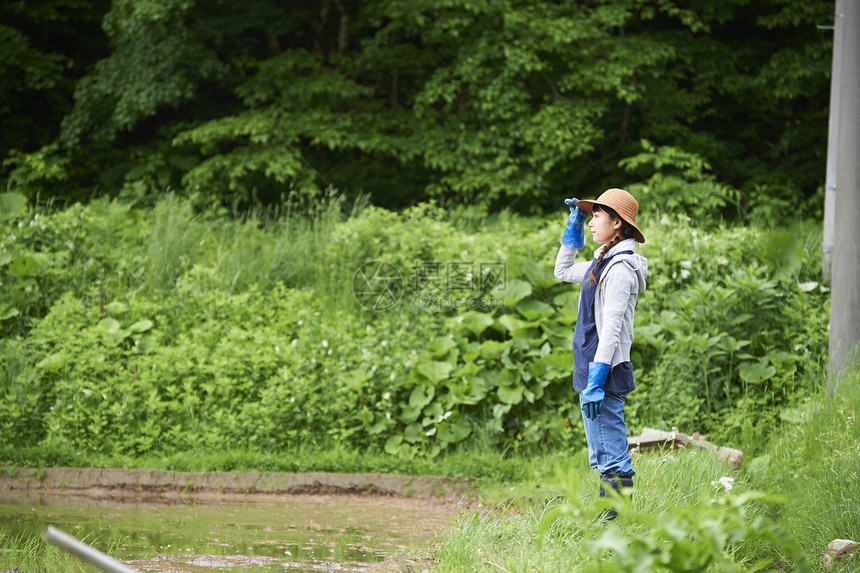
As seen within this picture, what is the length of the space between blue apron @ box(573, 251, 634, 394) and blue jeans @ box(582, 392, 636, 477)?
0.07 m

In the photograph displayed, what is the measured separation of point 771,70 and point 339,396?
993 cm

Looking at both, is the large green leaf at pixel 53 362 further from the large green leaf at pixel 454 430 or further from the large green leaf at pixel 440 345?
the large green leaf at pixel 454 430

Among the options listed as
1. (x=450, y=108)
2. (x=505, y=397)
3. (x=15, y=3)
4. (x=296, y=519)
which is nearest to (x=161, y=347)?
(x=296, y=519)

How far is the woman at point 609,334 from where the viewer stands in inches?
136

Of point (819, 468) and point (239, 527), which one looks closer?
point (819, 468)

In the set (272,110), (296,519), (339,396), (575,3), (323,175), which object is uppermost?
(575,3)

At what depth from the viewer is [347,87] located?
39.2 ft

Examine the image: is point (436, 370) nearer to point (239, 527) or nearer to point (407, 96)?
point (239, 527)

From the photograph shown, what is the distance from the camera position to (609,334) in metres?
3.44

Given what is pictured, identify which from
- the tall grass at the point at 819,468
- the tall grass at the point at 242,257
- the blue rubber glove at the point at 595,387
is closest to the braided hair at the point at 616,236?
the blue rubber glove at the point at 595,387

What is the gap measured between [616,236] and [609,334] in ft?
1.78

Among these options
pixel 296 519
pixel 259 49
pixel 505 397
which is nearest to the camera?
pixel 296 519

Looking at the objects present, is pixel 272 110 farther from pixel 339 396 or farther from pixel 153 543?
pixel 153 543

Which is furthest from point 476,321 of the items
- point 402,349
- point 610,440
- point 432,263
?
point 610,440
